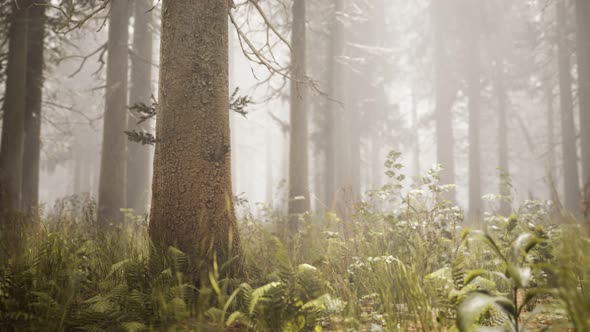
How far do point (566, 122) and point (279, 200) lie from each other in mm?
11947

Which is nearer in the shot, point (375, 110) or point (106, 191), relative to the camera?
point (106, 191)

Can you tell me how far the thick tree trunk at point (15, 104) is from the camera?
7539mm

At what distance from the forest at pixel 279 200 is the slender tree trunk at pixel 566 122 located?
7 cm

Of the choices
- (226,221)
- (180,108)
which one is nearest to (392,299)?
(226,221)

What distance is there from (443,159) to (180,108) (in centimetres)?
1520

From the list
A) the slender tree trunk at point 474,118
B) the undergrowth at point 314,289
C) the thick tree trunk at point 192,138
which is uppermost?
the slender tree trunk at point 474,118

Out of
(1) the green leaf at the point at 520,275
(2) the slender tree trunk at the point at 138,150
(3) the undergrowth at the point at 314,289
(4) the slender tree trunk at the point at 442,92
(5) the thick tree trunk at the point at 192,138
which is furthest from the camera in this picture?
(4) the slender tree trunk at the point at 442,92

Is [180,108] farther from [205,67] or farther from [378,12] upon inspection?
[378,12]

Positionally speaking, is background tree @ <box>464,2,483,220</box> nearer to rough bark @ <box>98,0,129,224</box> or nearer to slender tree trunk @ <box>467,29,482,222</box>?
slender tree trunk @ <box>467,29,482,222</box>

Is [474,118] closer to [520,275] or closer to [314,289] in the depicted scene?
[314,289]

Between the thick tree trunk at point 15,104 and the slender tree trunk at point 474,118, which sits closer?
the thick tree trunk at point 15,104

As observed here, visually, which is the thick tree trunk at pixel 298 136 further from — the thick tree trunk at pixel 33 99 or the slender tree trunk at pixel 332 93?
the thick tree trunk at pixel 33 99

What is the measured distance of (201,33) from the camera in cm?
319

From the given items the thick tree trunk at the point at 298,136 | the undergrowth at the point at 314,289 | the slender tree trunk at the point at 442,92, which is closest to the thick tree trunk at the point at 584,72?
the slender tree trunk at the point at 442,92
